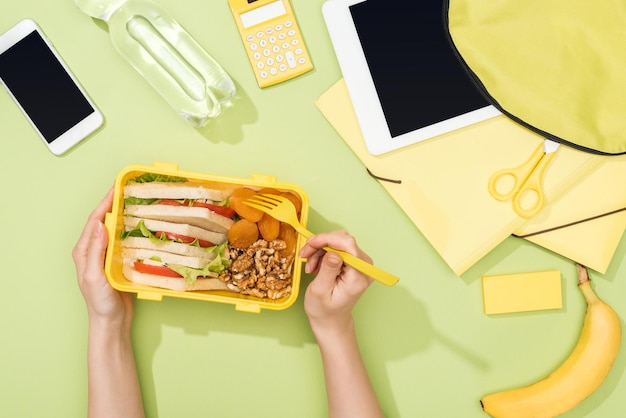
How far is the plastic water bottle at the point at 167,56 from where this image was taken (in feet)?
2.78

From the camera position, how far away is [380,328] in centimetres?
89

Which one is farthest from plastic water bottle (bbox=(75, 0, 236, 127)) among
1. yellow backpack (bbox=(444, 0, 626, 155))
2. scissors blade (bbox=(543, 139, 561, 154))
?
scissors blade (bbox=(543, 139, 561, 154))

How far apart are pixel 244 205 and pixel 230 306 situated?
214mm

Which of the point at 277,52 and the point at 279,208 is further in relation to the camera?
the point at 277,52

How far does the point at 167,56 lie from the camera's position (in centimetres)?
86

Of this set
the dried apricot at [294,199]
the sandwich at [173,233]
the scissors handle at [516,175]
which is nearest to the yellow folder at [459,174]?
the scissors handle at [516,175]

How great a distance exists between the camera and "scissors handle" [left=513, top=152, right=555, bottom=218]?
32.6 inches

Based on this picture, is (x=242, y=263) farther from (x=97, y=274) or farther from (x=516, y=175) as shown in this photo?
(x=516, y=175)

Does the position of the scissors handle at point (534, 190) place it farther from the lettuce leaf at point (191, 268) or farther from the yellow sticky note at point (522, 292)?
the lettuce leaf at point (191, 268)

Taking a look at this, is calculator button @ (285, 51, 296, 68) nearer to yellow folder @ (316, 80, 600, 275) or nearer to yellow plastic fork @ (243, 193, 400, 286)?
yellow folder @ (316, 80, 600, 275)

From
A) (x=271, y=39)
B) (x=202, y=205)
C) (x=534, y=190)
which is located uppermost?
(x=271, y=39)

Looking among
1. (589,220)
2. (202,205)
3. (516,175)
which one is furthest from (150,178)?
(589,220)

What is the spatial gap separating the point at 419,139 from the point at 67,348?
73 centimetres

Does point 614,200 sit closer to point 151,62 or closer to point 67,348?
point 151,62
